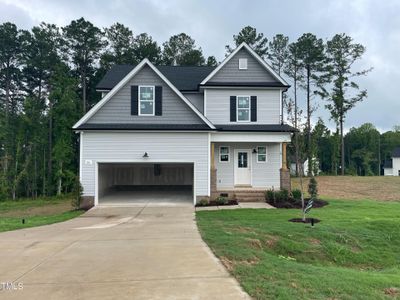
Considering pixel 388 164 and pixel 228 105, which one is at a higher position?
pixel 228 105

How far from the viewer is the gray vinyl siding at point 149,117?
56.9ft

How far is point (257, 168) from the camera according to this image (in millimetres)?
19859

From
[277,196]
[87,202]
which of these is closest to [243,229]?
[277,196]

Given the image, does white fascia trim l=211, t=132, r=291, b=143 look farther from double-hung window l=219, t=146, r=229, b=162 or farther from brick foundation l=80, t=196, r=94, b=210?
brick foundation l=80, t=196, r=94, b=210

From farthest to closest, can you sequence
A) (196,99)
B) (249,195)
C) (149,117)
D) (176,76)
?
1. (176,76)
2. (196,99)
3. (249,195)
4. (149,117)

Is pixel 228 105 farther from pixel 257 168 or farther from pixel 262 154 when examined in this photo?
pixel 257 168

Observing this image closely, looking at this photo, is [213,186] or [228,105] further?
[228,105]

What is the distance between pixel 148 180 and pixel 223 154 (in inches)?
262

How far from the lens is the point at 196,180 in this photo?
1711cm

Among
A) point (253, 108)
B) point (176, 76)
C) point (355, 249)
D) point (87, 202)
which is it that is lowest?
point (355, 249)

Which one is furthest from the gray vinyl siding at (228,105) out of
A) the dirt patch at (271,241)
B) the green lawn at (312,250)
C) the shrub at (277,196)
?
the dirt patch at (271,241)

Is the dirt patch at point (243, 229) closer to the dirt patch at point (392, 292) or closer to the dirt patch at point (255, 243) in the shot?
the dirt patch at point (255, 243)

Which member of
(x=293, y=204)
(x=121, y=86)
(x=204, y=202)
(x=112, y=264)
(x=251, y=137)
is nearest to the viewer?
(x=112, y=264)

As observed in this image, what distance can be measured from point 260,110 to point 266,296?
15.8m
